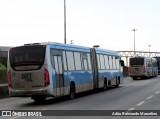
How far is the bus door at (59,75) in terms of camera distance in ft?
66.8

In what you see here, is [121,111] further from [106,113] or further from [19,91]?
[19,91]

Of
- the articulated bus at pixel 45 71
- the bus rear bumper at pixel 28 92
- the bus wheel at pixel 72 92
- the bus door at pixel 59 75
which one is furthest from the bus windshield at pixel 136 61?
the bus rear bumper at pixel 28 92

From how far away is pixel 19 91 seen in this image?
19.7 metres

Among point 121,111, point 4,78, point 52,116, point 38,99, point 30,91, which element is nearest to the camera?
point 52,116

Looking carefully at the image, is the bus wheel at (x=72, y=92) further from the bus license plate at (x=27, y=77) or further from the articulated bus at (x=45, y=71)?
the bus license plate at (x=27, y=77)

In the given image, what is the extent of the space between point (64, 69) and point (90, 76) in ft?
15.9

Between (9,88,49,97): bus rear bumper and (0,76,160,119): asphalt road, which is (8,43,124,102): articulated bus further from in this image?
(0,76,160,119): asphalt road

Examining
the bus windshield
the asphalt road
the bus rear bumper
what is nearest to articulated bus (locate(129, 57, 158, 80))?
the bus windshield

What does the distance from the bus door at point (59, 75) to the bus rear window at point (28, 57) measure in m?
1.04

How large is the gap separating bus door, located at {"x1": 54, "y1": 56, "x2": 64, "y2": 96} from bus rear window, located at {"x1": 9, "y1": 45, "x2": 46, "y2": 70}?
1039 mm

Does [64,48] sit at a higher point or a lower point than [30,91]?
higher

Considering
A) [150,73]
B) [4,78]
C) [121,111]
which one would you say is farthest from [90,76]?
[150,73]

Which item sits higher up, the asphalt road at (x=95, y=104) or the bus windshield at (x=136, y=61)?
the bus windshield at (x=136, y=61)

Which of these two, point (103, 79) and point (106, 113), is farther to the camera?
point (103, 79)
